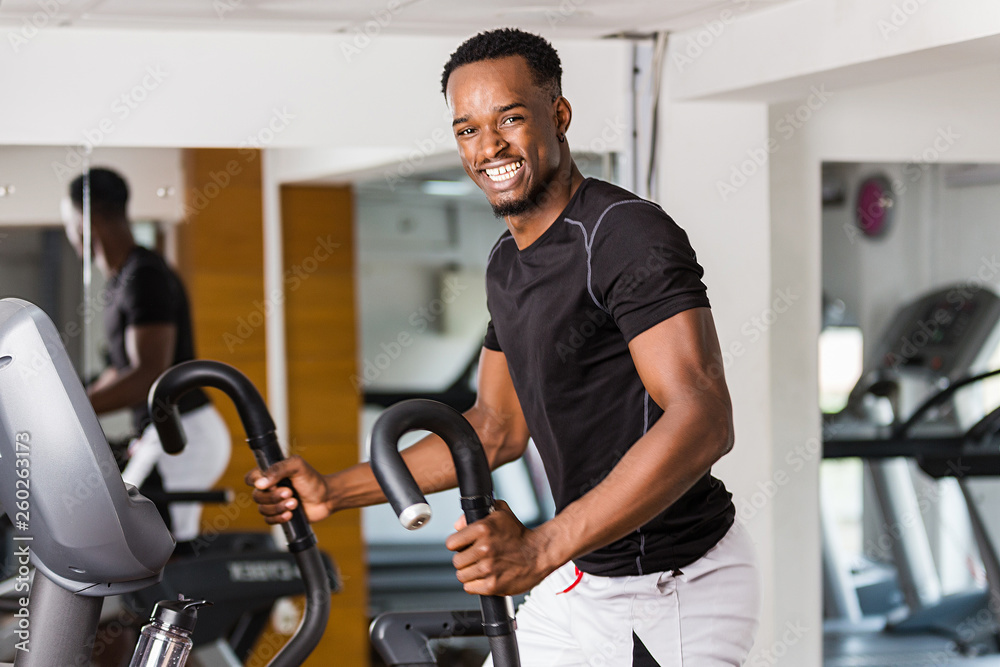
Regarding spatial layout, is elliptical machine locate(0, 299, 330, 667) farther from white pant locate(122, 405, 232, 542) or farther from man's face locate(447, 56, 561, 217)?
white pant locate(122, 405, 232, 542)

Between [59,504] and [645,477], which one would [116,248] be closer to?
[59,504]

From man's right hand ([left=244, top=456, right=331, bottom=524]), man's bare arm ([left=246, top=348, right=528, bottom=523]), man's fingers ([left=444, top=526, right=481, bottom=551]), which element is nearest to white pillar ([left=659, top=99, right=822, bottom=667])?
man's bare arm ([left=246, top=348, right=528, bottom=523])

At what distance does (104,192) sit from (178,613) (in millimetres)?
2190

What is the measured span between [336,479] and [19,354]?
77 centimetres

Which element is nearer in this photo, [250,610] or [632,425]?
[632,425]

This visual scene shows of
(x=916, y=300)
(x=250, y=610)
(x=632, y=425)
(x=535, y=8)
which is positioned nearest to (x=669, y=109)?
(x=535, y=8)

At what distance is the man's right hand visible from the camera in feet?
5.80

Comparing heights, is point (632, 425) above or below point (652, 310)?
below

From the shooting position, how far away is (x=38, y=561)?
1239 mm

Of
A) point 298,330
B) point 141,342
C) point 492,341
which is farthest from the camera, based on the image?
point 298,330

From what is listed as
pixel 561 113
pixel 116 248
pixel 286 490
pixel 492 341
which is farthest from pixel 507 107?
pixel 116 248

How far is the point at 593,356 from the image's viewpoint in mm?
1653

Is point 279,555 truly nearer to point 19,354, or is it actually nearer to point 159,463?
point 159,463

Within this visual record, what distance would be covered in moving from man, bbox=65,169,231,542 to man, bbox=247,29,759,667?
1.47 m
